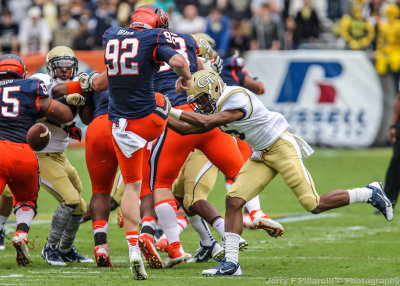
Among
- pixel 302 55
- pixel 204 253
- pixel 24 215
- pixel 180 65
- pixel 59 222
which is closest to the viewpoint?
pixel 180 65

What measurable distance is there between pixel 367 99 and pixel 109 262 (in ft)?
34.0

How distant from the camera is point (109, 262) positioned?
22.0ft

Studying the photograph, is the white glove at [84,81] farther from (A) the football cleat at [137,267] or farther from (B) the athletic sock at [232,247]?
(B) the athletic sock at [232,247]

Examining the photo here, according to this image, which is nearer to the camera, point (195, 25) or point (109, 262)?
point (109, 262)

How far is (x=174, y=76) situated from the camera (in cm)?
729

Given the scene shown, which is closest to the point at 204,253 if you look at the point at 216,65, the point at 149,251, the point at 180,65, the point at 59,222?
the point at 149,251

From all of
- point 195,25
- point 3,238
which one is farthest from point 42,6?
point 3,238

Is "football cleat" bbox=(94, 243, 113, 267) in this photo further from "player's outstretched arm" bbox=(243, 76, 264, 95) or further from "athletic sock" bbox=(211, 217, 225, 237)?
"player's outstretched arm" bbox=(243, 76, 264, 95)

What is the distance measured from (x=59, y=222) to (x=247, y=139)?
1.77 m

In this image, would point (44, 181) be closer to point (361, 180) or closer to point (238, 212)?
point (238, 212)

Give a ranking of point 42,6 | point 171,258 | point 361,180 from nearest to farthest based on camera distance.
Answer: point 171,258, point 361,180, point 42,6

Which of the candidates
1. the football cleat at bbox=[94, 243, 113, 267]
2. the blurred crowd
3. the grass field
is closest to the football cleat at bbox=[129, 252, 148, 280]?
the grass field

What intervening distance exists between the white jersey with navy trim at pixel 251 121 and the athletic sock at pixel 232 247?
29.6 inches

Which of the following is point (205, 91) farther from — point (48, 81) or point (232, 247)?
point (48, 81)
